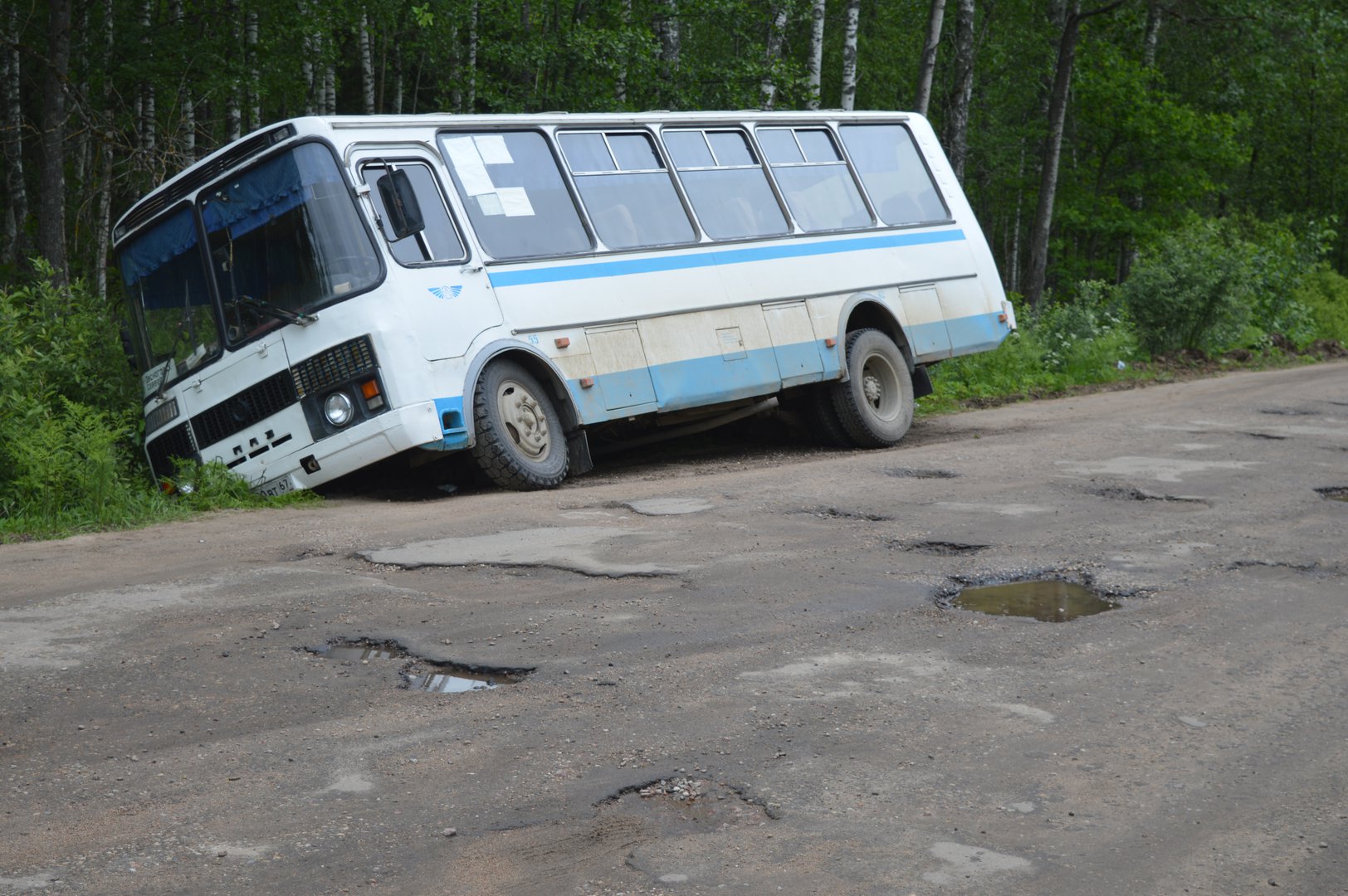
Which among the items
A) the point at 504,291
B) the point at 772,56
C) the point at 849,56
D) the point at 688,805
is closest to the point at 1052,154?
the point at 849,56

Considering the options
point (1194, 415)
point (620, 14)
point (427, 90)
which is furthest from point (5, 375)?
point (427, 90)

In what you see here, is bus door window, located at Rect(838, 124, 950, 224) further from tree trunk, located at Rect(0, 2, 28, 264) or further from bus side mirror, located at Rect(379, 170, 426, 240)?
tree trunk, located at Rect(0, 2, 28, 264)

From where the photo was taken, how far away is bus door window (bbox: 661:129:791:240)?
1120cm

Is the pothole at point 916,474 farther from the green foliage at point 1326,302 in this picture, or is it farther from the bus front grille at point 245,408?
the green foliage at point 1326,302

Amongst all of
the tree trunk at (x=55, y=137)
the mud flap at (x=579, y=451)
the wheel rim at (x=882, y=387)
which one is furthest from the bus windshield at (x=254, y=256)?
the tree trunk at (x=55, y=137)

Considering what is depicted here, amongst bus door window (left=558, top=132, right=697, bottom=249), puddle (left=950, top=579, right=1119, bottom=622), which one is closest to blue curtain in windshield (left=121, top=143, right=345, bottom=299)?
bus door window (left=558, top=132, right=697, bottom=249)

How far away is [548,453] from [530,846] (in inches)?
248

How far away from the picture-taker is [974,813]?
378 centimetres

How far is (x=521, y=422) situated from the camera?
9.56 m

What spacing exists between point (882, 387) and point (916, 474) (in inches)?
106

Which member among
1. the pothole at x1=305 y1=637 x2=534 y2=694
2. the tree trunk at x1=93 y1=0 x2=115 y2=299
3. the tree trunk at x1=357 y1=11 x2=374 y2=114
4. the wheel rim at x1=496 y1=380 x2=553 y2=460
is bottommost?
the pothole at x1=305 y1=637 x2=534 y2=694

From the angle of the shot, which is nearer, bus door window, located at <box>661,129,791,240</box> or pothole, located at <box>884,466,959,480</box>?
pothole, located at <box>884,466,959,480</box>

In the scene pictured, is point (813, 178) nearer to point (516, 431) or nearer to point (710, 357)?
point (710, 357)

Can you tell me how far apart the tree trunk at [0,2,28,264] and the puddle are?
1692 cm
